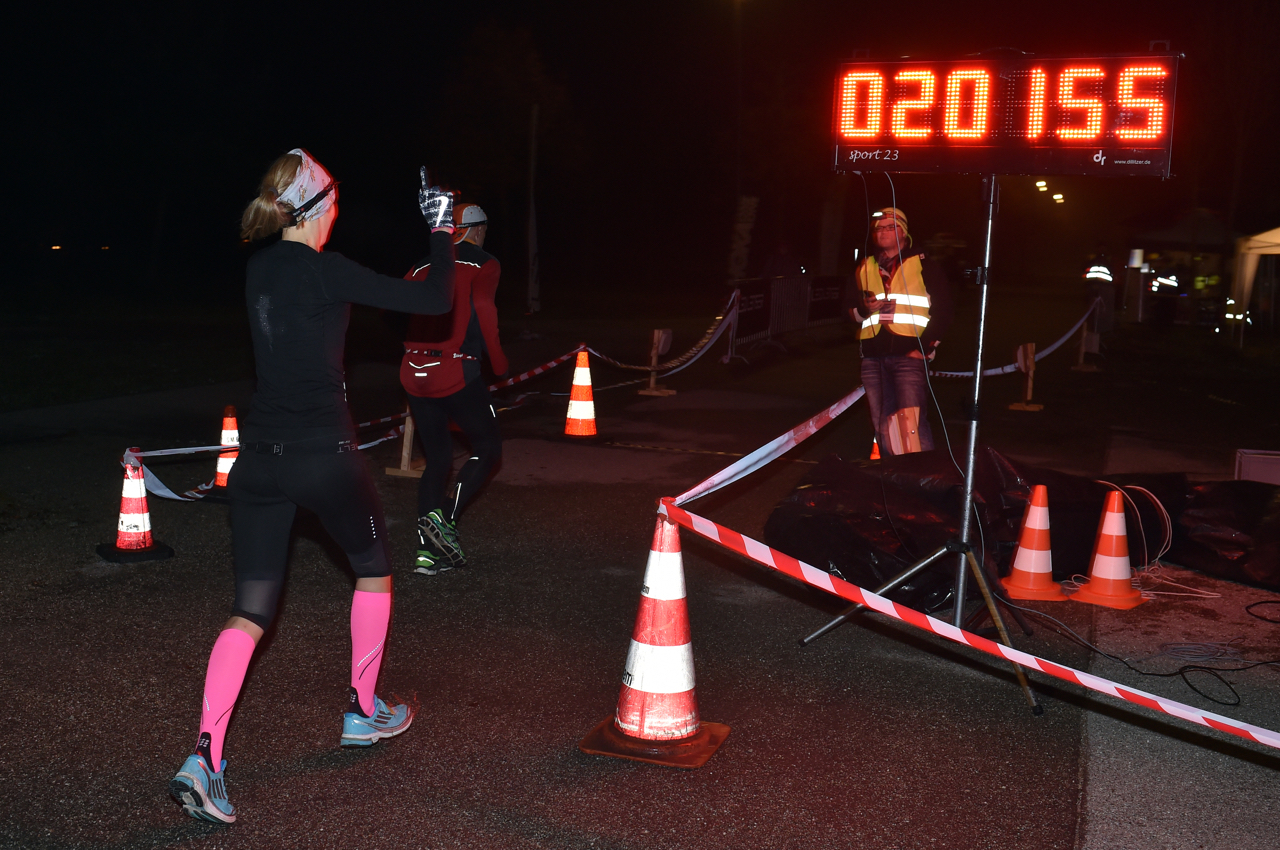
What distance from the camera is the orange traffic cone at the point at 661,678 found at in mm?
4152

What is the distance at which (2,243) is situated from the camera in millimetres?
42125

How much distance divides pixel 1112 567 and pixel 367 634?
3.97 metres

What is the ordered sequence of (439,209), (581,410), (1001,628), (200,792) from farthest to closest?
1. (581,410)
2. (1001,628)
3. (439,209)
4. (200,792)

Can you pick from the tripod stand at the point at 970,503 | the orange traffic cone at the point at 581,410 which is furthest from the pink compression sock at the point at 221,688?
the orange traffic cone at the point at 581,410

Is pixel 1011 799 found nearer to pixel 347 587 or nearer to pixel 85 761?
pixel 85 761

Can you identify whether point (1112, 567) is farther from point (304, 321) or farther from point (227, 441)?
point (227, 441)

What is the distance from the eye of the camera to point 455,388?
639 cm

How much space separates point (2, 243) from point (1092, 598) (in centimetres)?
4445

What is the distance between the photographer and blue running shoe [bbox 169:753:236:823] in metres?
3.47

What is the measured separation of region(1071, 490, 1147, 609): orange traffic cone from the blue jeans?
5.83 ft

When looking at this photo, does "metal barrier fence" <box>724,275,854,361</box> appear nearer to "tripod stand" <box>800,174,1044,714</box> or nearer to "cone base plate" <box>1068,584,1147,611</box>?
"cone base plate" <box>1068,584,1147,611</box>

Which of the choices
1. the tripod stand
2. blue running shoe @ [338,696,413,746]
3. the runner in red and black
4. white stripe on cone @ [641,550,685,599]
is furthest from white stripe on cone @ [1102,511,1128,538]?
blue running shoe @ [338,696,413,746]

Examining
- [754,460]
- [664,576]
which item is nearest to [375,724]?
[664,576]

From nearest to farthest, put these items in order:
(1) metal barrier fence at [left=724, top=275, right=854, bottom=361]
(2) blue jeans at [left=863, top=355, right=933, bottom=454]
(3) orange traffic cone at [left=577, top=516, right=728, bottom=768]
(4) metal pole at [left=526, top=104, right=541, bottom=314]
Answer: (3) orange traffic cone at [left=577, top=516, right=728, bottom=768], (2) blue jeans at [left=863, top=355, right=933, bottom=454], (1) metal barrier fence at [left=724, top=275, right=854, bottom=361], (4) metal pole at [left=526, top=104, right=541, bottom=314]
